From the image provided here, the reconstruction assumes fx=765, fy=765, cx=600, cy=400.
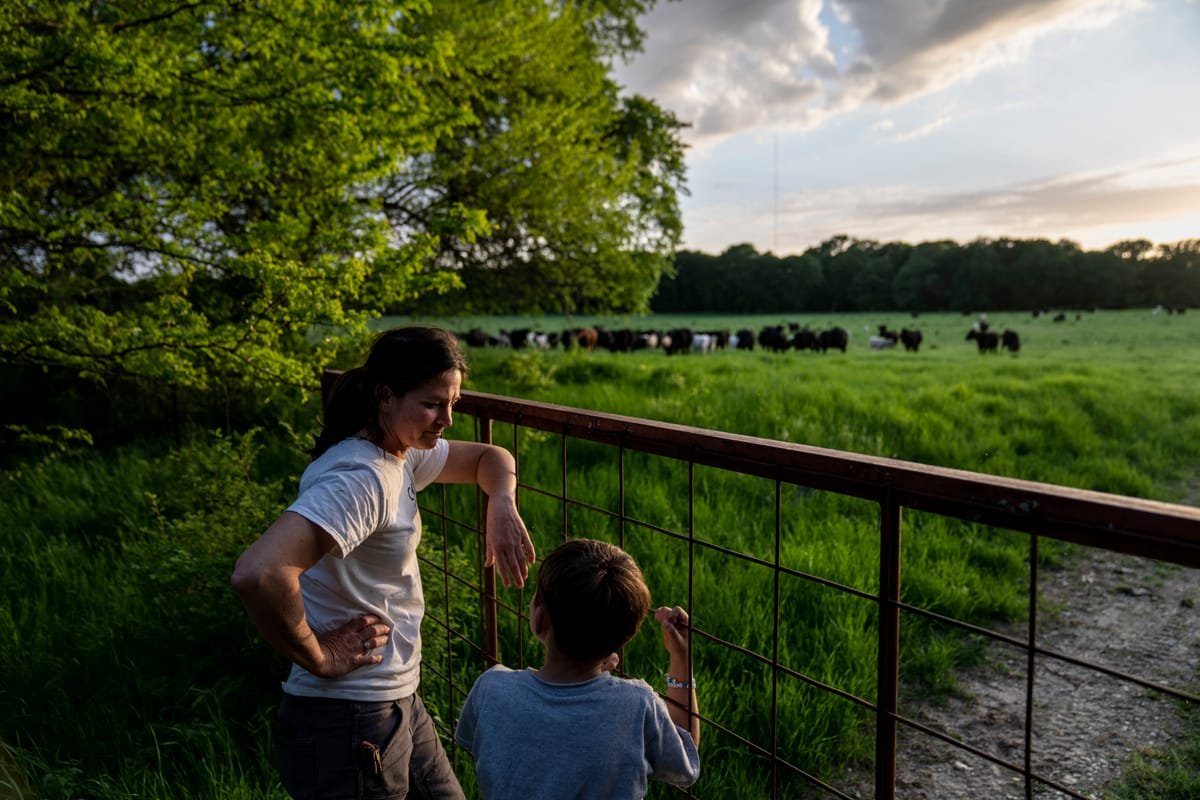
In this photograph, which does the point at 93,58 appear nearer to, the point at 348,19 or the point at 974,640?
the point at 348,19

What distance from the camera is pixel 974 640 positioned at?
480cm

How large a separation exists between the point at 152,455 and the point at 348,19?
5.66m

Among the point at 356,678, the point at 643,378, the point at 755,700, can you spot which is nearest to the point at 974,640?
the point at 755,700

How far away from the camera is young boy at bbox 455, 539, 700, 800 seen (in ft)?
4.75

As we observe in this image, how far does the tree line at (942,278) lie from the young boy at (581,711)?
81320 millimetres

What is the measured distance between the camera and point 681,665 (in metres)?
1.63

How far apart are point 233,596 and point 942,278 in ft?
302

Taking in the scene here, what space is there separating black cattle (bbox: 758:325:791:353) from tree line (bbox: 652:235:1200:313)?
1746 inches

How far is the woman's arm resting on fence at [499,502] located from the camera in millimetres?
1976

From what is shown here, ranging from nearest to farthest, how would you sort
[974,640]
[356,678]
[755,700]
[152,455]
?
[356,678] → [755,700] → [974,640] → [152,455]

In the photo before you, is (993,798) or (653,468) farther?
(653,468)

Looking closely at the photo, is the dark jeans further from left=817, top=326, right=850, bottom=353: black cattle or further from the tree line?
the tree line

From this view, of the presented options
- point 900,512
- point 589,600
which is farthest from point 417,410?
point 900,512

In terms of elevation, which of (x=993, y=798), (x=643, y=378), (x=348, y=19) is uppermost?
(x=348, y=19)
